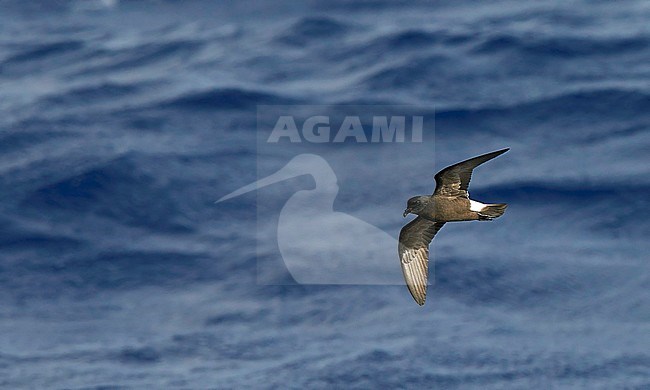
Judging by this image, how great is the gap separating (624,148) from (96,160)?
16.3 meters

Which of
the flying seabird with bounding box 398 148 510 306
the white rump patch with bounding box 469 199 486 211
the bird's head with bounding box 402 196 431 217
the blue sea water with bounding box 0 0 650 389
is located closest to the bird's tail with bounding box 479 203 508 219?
the flying seabird with bounding box 398 148 510 306

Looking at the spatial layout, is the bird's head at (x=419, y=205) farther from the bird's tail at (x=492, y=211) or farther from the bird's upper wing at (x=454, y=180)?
the bird's tail at (x=492, y=211)

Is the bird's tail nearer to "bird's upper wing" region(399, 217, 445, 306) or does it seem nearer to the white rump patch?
the white rump patch

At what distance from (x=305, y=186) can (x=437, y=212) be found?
2493 cm

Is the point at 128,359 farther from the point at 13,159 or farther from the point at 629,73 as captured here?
the point at 629,73

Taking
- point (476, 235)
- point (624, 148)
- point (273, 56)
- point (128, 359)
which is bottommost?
point (128, 359)

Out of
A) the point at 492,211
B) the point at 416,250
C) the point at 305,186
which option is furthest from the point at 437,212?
the point at 305,186

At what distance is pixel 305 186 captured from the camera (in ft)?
139

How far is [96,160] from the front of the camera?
130 feet

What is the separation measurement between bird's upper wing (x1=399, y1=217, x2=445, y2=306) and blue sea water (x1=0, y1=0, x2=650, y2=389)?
1890 cm

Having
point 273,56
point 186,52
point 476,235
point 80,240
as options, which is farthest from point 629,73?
point 80,240

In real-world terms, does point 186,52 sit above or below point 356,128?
above

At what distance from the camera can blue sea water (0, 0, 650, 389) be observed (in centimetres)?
4003

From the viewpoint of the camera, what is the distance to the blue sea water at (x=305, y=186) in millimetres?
40031
